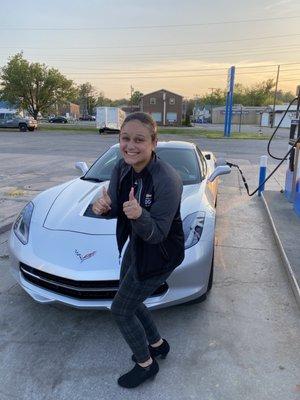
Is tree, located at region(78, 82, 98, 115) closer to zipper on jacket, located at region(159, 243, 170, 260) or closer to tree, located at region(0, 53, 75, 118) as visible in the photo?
tree, located at region(0, 53, 75, 118)

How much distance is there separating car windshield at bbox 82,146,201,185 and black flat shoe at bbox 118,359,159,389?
2.39 meters

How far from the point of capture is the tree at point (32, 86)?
46438 millimetres

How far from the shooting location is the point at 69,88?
49344mm

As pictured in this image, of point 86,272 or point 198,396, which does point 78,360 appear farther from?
point 198,396

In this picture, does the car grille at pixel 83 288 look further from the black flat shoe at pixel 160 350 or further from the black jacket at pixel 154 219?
the black jacket at pixel 154 219

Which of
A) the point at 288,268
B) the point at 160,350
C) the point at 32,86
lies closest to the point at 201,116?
the point at 32,86

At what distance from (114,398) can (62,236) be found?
4.33ft

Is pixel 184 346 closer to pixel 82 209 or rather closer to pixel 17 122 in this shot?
pixel 82 209

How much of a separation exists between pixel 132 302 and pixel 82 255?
866 mm

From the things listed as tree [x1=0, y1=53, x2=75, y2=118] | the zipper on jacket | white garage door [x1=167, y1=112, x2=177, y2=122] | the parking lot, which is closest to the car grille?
the parking lot

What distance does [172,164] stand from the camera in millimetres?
4816

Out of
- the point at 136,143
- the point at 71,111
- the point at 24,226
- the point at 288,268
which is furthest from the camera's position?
the point at 71,111

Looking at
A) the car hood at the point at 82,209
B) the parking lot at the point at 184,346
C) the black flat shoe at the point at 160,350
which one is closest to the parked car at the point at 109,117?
the car hood at the point at 82,209

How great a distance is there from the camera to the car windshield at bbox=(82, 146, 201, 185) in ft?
15.1
